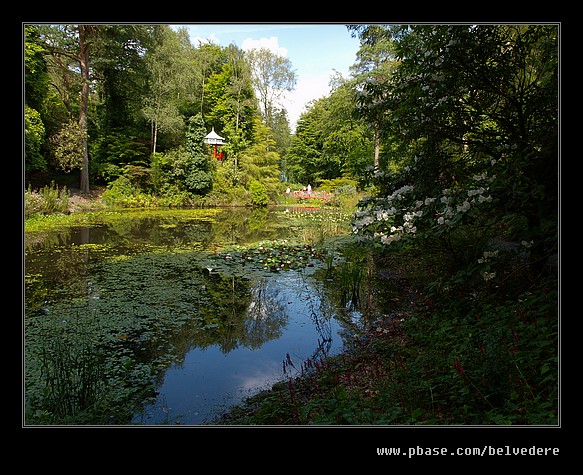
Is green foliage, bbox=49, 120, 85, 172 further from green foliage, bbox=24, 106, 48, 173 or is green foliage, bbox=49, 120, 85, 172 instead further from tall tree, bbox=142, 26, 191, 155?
tall tree, bbox=142, 26, 191, 155

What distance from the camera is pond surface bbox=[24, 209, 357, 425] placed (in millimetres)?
2939

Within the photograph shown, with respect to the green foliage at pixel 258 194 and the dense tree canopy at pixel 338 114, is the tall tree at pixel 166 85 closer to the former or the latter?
the dense tree canopy at pixel 338 114

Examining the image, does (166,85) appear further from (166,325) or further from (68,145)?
(166,325)

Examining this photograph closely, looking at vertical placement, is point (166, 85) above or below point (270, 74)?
below

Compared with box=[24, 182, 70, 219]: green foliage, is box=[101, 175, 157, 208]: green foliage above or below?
above

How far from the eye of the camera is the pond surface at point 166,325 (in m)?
2.94

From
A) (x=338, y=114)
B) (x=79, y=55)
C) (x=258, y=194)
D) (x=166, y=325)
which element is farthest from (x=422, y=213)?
(x=258, y=194)

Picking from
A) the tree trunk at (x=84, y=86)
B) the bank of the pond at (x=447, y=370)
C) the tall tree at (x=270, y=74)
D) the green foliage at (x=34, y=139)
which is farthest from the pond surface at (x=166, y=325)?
the tall tree at (x=270, y=74)

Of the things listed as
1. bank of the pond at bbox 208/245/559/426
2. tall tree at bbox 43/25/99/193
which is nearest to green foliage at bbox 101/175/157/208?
tall tree at bbox 43/25/99/193

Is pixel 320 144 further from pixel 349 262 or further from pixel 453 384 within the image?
pixel 453 384

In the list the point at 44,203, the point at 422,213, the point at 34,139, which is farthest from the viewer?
the point at 44,203

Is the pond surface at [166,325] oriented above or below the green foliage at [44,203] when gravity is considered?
below

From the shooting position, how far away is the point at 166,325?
437cm

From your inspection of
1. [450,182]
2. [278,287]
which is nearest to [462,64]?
[450,182]
